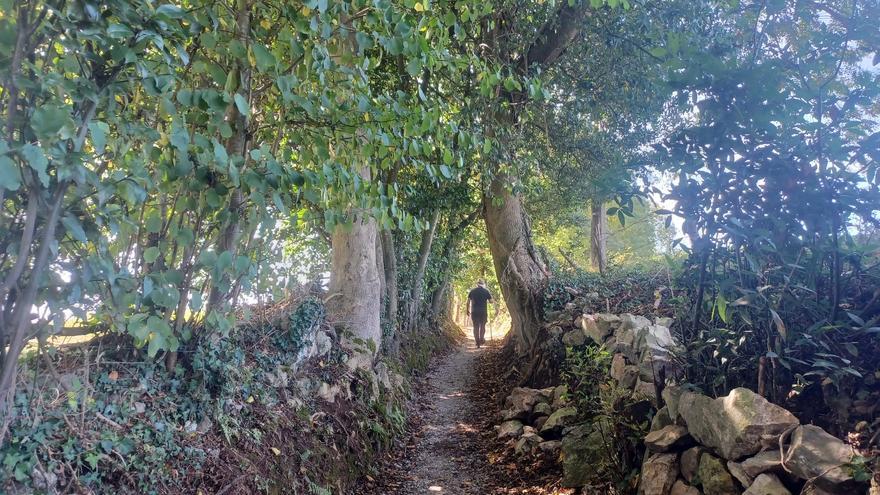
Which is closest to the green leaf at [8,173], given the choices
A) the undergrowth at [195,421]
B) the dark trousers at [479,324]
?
the undergrowth at [195,421]

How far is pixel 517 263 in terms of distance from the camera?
9.86 meters

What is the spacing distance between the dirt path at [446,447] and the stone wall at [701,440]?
2.53ft

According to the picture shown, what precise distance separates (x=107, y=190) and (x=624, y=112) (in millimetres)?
8318

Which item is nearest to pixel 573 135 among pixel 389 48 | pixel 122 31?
pixel 389 48

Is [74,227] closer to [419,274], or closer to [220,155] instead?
[220,155]

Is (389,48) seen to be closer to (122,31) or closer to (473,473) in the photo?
(122,31)

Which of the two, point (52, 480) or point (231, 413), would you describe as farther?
point (231, 413)

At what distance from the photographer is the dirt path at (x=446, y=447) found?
5555 mm

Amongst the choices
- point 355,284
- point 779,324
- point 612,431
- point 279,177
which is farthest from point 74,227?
point 355,284

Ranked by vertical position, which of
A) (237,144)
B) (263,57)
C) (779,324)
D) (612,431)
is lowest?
(612,431)

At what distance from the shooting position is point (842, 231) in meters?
3.20

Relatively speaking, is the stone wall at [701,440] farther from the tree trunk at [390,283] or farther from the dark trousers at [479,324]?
the dark trousers at [479,324]

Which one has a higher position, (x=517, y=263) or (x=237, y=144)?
(x=237, y=144)

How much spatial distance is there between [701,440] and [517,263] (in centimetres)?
637
